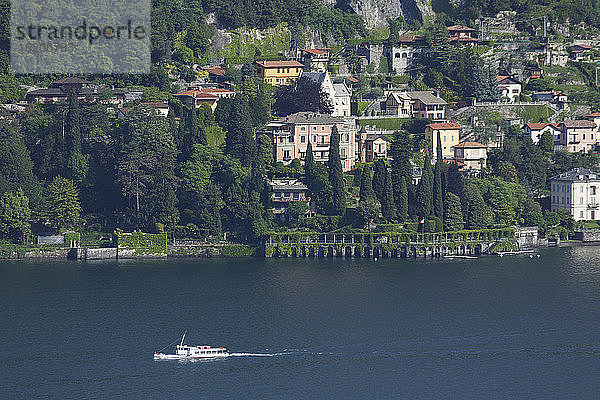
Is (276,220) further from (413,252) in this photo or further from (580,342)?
(580,342)

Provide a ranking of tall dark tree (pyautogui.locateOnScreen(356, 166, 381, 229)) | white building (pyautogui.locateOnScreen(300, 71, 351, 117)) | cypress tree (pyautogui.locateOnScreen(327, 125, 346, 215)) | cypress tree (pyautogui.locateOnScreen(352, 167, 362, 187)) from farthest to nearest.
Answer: white building (pyautogui.locateOnScreen(300, 71, 351, 117)) → cypress tree (pyautogui.locateOnScreen(352, 167, 362, 187)) → cypress tree (pyautogui.locateOnScreen(327, 125, 346, 215)) → tall dark tree (pyautogui.locateOnScreen(356, 166, 381, 229))

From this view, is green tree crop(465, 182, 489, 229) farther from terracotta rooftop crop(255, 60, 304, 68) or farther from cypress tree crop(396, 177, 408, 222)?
terracotta rooftop crop(255, 60, 304, 68)

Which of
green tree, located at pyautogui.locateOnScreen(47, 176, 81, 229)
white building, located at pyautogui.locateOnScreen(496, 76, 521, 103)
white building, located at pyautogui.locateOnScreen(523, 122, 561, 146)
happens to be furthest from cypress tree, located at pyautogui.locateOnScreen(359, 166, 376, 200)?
white building, located at pyautogui.locateOnScreen(496, 76, 521, 103)

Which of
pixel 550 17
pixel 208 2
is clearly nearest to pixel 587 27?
pixel 550 17

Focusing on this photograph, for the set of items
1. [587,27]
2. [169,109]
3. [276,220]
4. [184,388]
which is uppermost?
[587,27]

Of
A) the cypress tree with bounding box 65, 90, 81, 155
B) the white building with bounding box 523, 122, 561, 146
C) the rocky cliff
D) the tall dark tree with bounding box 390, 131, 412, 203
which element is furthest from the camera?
the rocky cliff
